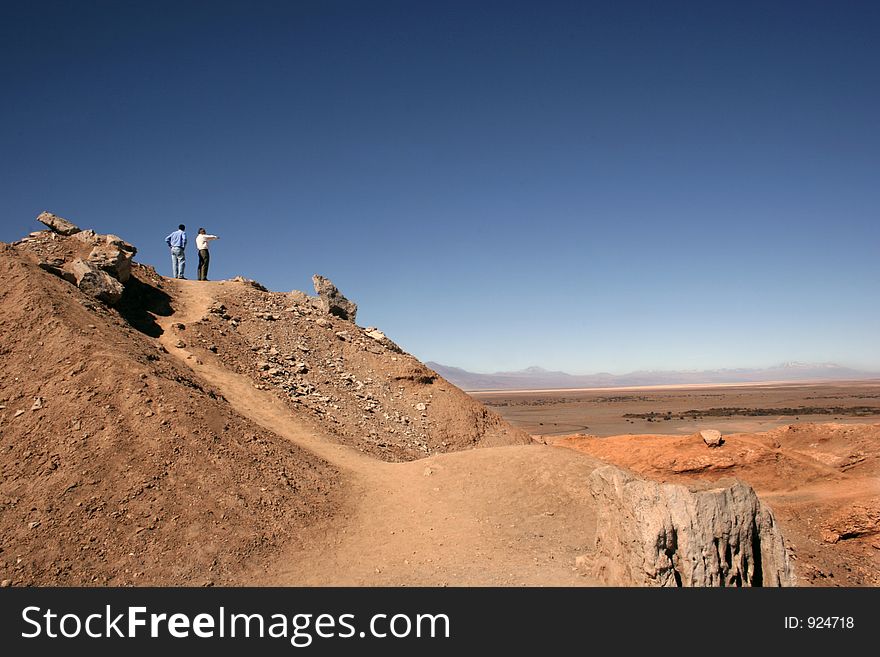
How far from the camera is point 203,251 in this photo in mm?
21453

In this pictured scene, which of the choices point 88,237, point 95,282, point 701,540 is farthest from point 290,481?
point 88,237

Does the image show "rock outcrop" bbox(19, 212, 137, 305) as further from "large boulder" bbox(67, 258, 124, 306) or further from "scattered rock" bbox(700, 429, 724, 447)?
"scattered rock" bbox(700, 429, 724, 447)

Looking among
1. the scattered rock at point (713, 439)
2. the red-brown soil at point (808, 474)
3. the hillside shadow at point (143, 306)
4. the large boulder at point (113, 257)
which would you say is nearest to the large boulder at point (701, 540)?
the red-brown soil at point (808, 474)

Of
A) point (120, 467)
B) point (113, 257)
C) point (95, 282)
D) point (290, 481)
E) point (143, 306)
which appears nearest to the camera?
point (120, 467)

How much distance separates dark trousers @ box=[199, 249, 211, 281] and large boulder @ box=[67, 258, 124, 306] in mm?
6065

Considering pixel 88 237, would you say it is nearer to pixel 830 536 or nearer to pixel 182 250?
pixel 182 250

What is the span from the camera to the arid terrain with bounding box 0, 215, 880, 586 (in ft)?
24.8

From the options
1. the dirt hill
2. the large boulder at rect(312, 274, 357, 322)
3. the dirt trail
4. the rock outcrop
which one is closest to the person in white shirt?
the rock outcrop

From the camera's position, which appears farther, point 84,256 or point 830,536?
point 84,256

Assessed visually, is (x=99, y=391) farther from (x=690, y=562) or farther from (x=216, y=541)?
(x=690, y=562)

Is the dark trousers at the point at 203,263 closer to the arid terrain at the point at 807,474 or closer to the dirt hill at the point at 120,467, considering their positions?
the dirt hill at the point at 120,467

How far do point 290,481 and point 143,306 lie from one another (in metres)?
9.57

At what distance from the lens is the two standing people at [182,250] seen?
66.2 feet
